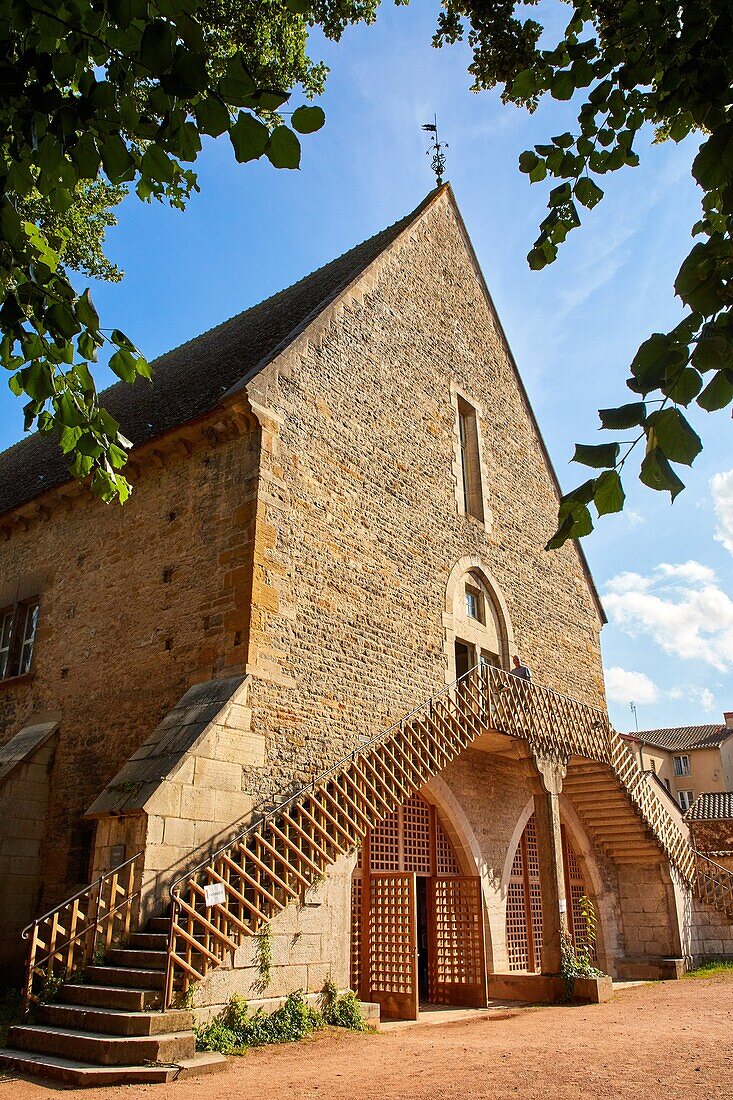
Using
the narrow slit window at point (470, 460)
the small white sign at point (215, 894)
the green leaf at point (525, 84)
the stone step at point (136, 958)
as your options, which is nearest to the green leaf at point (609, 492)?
the green leaf at point (525, 84)

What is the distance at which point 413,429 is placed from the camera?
1473cm

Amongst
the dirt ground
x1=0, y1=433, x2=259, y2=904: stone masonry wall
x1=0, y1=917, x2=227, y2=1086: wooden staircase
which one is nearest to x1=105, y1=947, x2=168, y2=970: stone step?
x1=0, y1=917, x2=227, y2=1086: wooden staircase

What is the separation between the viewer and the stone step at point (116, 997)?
7.29 meters

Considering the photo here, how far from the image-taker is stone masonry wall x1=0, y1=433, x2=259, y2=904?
1058cm

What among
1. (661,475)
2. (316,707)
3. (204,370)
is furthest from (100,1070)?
(204,370)

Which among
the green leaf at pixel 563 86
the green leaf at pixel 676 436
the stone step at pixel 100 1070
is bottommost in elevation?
the stone step at pixel 100 1070

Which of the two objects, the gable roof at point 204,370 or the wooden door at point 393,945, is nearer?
the wooden door at point 393,945

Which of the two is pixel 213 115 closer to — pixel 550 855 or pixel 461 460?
pixel 550 855

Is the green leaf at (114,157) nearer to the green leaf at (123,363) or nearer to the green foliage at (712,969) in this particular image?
the green leaf at (123,363)

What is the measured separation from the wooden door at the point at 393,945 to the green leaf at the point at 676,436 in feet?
31.1

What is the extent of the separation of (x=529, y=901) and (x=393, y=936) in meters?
5.30

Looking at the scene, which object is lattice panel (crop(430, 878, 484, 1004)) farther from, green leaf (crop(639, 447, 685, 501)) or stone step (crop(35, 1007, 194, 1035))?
green leaf (crop(639, 447, 685, 501))

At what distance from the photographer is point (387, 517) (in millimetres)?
13250

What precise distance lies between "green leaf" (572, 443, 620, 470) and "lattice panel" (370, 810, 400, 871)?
10.5 m
